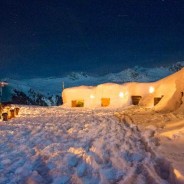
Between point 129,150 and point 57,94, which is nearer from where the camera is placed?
point 129,150

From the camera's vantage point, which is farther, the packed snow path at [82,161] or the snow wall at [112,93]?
the snow wall at [112,93]

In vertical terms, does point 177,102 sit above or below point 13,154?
above

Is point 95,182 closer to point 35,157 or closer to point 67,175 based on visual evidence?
point 67,175

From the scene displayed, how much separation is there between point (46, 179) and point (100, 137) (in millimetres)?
3989

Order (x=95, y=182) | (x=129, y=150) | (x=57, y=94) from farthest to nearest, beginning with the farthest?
1. (x=57, y=94)
2. (x=129, y=150)
3. (x=95, y=182)

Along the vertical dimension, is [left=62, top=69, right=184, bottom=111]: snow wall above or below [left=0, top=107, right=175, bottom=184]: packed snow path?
above

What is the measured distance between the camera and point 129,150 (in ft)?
21.9

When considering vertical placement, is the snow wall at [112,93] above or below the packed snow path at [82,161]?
above

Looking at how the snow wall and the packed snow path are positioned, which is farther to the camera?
the snow wall

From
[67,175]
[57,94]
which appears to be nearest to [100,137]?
[67,175]

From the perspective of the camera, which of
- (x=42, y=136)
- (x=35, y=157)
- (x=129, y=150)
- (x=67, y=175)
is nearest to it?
(x=67, y=175)

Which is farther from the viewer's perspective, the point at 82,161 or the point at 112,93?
the point at 112,93

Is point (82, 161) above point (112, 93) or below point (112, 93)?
below

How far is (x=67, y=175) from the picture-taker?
15.9ft
